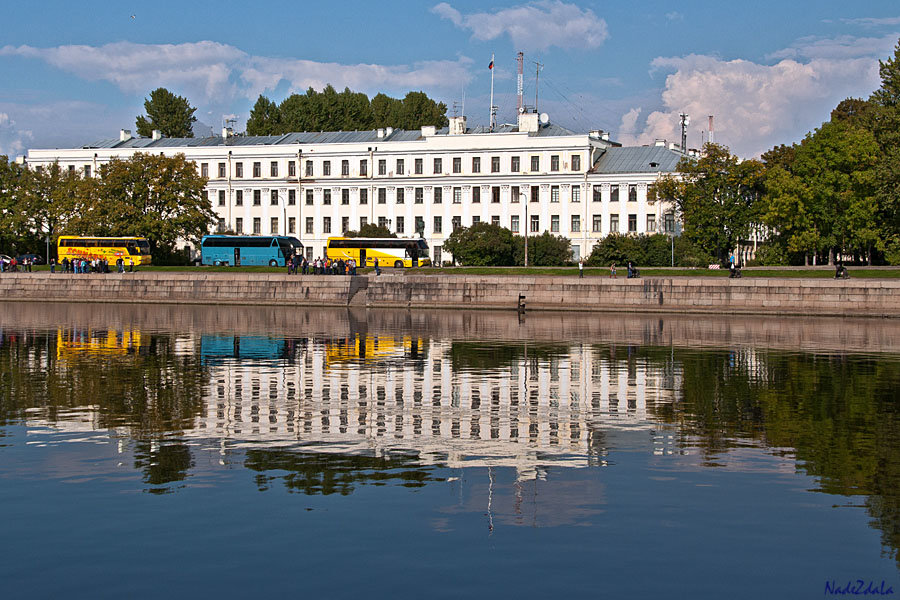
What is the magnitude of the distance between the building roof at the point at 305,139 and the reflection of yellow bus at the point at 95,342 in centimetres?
7712

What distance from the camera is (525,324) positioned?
5506 cm

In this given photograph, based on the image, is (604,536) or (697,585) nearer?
(697,585)

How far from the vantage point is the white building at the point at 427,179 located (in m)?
113

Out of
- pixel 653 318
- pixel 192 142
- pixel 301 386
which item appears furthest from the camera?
pixel 192 142

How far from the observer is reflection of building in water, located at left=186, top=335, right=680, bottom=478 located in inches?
733

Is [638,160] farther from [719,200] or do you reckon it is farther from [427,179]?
[427,179]

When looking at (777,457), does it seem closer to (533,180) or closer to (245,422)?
(245,422)

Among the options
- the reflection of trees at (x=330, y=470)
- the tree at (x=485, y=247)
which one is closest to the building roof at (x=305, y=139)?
the tree at (x=485, y=247)

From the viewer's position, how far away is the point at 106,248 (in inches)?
3784

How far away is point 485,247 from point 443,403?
73.6m

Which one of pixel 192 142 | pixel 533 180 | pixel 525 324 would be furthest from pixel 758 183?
pixel 192 142

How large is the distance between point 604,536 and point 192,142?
122085 mm

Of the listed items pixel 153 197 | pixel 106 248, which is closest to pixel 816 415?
pixel 106 248

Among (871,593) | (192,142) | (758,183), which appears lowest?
(871,593)
